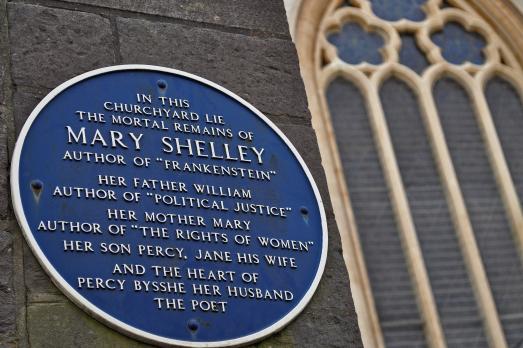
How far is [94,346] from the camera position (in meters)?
3.87

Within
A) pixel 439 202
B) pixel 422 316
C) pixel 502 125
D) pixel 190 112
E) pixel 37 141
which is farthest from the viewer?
pixel 502 125

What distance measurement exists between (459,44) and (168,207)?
352 cm

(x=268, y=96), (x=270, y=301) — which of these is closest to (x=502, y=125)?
(x=268, y=96)

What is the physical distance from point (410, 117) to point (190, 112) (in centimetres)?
232

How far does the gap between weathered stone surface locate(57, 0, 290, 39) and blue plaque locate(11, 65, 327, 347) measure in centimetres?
40

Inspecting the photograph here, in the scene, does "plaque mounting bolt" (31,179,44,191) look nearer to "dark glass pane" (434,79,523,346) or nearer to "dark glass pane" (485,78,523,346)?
"dark glass pane" (434,79,523,346)

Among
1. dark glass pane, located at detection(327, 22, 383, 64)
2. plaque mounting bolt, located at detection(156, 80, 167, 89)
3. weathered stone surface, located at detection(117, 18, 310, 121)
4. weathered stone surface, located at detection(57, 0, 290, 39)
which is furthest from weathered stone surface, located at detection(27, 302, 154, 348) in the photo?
dark glass pane, located at detection(327, 22, 383, 64)

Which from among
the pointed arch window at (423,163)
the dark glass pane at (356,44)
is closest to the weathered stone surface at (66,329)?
the pointed arch window at (423,163)

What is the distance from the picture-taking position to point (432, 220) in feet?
20.6

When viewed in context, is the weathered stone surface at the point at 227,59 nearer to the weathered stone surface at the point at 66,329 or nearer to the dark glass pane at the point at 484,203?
the weathered stone surface at the point at 66,329

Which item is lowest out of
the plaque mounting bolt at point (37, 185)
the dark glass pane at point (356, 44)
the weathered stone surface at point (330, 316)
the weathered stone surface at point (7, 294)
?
the dark glass pane at point (356, 44)

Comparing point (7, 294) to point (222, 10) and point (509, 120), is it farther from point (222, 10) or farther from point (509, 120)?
point (509, 120)

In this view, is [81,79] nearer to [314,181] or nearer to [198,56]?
[198,56]

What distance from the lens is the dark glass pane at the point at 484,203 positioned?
612cm
